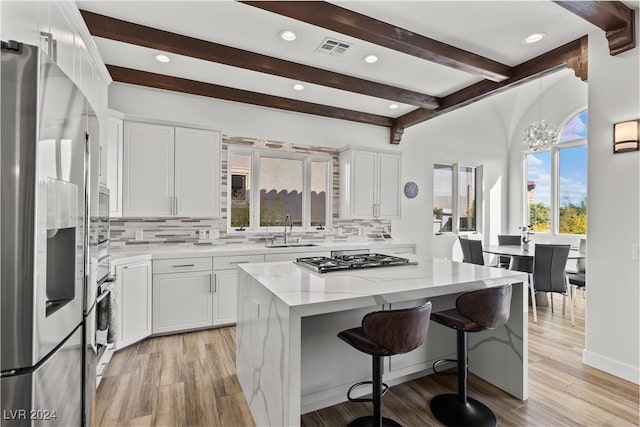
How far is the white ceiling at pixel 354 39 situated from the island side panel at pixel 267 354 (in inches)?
82.0

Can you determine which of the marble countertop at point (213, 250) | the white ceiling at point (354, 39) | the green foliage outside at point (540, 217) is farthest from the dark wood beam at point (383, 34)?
the green foliage outside at point (540, 217)

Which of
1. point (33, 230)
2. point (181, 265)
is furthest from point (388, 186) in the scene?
point (33, 230)

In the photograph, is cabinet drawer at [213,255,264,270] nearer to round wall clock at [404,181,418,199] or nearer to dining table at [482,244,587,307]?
round wall clock at [404,181,418,199]

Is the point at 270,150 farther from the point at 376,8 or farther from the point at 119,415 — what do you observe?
the point at 119,415

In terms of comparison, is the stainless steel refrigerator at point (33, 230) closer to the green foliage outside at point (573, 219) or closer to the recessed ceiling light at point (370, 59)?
the recessed ceiling light at point (370, 59)

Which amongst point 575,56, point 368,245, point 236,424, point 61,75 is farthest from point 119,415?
point 575,56

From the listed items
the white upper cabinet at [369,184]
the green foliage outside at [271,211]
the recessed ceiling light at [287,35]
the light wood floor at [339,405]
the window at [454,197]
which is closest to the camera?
the light wood floor at [339,405]

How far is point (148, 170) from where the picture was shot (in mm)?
3564

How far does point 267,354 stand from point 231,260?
2.09 meters

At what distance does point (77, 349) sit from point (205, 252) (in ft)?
7.64

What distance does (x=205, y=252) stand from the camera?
362cm

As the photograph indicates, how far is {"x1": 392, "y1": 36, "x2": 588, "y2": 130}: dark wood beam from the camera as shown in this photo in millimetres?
2973

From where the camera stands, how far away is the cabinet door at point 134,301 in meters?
3.08

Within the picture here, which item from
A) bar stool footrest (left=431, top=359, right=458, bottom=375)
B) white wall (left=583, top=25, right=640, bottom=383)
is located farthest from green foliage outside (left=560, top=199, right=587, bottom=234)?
bar stool footrest (left=431, top=359, right=458, bottom=375)
